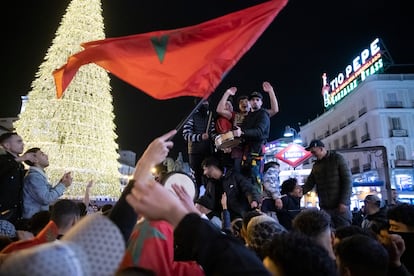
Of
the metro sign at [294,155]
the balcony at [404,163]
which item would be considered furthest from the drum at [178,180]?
the balcony at [404,163]

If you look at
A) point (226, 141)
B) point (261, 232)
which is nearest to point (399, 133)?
point (226, 141)

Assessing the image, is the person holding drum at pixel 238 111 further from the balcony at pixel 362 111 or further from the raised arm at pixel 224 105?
the balcony at pixel 362 111

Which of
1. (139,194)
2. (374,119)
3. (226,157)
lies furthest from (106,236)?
(374,119)

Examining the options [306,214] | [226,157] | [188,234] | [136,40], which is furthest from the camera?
[226,157]

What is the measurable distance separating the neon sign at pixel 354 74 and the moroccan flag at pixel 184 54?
4521 centimetres

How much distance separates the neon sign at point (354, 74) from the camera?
146 feet

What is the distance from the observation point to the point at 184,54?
4043mm

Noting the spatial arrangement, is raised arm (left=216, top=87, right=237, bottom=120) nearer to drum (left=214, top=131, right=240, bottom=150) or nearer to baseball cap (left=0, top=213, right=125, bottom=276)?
drum (left=214, top=131, right=240, bottom=150)

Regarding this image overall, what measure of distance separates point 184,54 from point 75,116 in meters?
16.2

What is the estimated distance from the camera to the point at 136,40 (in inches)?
159

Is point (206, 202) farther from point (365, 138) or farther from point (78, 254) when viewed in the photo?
point (365, 138)

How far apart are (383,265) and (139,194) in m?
1.79

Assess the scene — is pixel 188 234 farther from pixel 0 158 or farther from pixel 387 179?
pixel 387 179

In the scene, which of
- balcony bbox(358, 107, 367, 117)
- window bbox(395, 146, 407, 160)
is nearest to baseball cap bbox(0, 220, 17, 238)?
window bbox(395, 146, 407, 160)
